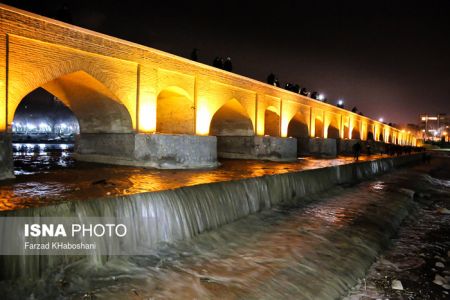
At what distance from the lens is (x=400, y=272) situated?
15.9 ft

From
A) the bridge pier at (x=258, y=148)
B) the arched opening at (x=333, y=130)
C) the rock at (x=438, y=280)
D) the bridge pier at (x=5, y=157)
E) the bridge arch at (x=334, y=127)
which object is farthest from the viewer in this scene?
the arched opening at (x=333, y=130)

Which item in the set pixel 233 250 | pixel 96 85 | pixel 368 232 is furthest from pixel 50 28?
pixel 368 232

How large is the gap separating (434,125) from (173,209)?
9685 cm

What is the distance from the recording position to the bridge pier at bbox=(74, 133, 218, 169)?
898 cm

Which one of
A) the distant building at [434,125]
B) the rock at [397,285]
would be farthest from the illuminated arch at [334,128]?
the distant building at [434,125]

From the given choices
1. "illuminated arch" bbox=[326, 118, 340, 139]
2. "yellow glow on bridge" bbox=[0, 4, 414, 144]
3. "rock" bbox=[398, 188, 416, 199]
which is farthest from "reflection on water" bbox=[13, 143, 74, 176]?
"illuminated arch" bbox=[326, 118, 340, 139]

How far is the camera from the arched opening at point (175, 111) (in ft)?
35.4

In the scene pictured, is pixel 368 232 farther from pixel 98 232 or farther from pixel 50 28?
pixel 50 28

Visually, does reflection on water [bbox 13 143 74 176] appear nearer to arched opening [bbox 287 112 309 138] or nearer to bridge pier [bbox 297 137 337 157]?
arched opening [bbox 287 112 309 138]

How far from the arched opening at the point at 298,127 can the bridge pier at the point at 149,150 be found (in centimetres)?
886

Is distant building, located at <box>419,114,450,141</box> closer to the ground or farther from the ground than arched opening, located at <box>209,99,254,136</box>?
farther from the ground

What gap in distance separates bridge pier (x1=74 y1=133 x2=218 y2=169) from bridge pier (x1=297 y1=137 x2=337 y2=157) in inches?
375

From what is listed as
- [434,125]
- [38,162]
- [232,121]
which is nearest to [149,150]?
[38,162]

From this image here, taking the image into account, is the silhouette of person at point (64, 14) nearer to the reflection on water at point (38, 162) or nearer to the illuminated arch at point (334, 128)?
the reflection on water at point (38, 162)
